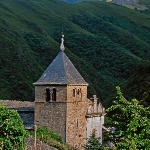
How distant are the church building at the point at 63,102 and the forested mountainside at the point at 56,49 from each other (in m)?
35.0

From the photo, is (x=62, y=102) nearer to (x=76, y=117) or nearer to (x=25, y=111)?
(x=76, y=117)

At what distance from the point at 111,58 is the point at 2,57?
190 ft

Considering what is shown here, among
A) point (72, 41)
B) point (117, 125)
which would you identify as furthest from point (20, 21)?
point (117, 125)

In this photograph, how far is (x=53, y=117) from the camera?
145 feet

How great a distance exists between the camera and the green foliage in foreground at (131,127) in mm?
21641

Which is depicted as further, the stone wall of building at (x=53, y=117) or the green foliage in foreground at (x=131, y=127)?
the stone wall of building at (x=53, y=117)

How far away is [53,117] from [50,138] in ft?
19.7

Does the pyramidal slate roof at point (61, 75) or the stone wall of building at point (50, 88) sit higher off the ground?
the pyramidal slate roof at point (61, 75)

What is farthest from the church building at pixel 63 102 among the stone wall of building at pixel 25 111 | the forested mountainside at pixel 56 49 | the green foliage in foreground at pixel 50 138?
the forested mountainside at pixel 56 49

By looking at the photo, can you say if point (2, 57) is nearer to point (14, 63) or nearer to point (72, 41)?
point (14, 63)

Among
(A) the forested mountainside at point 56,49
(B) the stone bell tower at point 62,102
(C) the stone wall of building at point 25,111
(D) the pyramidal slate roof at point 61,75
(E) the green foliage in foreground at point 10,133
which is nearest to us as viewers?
(E) the green foliage in foreground at point 10,133

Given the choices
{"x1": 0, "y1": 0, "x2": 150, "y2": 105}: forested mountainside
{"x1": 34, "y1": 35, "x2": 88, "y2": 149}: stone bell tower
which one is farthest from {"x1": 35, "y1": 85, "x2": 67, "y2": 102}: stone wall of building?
{"x1": 0, "y1": 0, "x2": 150, "y2": 105}: forested mountainside

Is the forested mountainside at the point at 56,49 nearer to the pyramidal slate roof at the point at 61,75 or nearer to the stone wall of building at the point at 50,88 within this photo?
the pyramidal slate roof at the point at 61,75

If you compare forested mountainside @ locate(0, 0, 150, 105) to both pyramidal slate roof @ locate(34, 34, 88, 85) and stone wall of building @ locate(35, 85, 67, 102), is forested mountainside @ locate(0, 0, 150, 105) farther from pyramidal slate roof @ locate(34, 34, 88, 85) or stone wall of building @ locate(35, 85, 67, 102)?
stone wall of building @ locate(35, 85, 67, 102)
